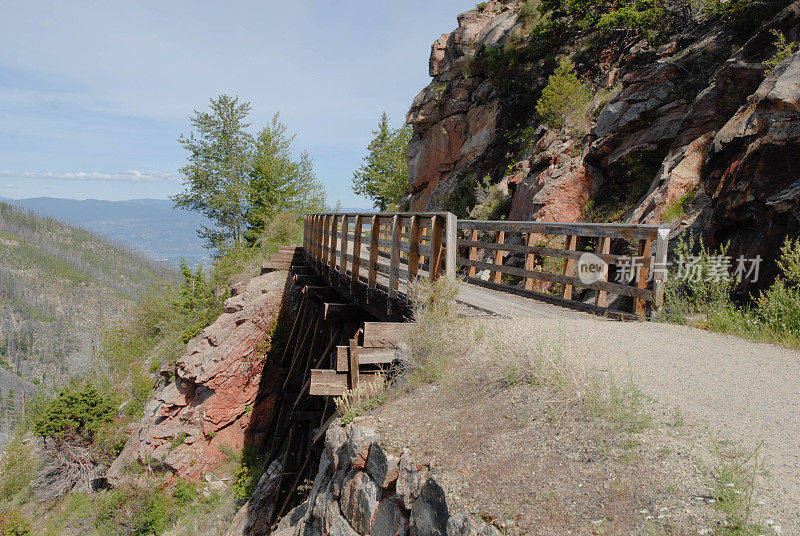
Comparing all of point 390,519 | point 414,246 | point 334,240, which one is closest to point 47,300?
point 334,240

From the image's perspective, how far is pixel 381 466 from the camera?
4285 mm

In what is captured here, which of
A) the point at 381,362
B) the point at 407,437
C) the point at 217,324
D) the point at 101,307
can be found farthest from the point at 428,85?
the point at 101,307

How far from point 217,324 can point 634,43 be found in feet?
53.6

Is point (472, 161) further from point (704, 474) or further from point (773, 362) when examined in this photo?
point (704, 474)

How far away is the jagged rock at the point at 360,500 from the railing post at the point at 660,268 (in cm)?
456

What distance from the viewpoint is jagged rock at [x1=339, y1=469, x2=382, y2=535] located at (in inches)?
171

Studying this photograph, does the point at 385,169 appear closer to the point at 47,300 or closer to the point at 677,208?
the point at 677,208

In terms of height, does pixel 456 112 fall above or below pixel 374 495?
above

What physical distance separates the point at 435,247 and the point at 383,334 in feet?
4.40

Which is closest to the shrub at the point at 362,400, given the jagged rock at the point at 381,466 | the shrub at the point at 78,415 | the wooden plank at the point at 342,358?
the wooden plank at the point at 342,358

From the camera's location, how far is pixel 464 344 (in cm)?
568

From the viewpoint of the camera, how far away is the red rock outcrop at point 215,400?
48.5ft

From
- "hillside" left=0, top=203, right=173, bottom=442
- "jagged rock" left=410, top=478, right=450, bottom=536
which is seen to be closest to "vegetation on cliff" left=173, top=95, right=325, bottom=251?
"jagged rock" left=410, top=478, right=450, bottom=536

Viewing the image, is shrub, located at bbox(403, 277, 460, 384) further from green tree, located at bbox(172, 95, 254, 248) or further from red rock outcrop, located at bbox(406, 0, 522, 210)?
green tree, located at bbox(172, 95, 254, 248)
